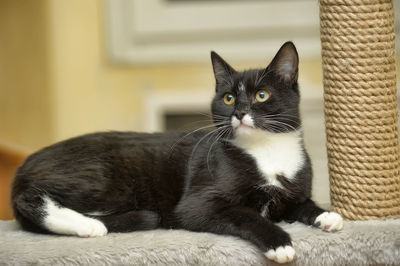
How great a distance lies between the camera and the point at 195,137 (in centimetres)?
149

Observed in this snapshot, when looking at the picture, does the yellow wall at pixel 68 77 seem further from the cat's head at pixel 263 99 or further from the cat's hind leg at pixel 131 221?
the cat's hind leg at pixel 131 221

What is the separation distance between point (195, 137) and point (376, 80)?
1.63ft

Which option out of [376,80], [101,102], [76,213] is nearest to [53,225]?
[76,213]

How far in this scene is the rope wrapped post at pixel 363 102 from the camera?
1312 mm

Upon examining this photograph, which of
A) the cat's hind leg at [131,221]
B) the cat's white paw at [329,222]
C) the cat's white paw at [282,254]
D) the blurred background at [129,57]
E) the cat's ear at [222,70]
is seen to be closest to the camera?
the cat's white paw at [282,254]

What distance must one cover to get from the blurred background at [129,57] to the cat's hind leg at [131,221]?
1.60m

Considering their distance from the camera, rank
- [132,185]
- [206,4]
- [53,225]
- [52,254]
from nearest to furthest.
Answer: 1. [52,254]
2. [53,225]
3. [132,185]
4. [206,4]

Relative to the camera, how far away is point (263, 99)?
52.1 inches

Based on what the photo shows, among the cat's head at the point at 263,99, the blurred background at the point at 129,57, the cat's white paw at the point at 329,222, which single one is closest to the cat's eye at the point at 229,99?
the cat's head at the point at 263,99

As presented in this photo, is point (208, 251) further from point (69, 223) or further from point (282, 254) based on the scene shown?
point (69, 223)

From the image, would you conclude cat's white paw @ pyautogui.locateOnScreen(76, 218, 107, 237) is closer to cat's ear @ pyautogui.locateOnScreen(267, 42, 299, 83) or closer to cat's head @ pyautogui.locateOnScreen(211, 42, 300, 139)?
cat's head @ pyautogui.locateOnScreen(211, 42, 300, 139)

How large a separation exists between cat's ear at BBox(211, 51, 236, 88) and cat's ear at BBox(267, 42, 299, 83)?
12 centimetres

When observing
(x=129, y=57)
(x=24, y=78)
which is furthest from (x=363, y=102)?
(x=24, y=78)

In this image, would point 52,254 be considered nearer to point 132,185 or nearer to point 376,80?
point 132,185
